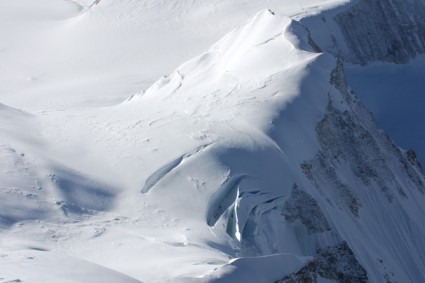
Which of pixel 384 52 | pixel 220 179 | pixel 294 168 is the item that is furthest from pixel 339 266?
pixel 384 52

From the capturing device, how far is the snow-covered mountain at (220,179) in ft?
36.5

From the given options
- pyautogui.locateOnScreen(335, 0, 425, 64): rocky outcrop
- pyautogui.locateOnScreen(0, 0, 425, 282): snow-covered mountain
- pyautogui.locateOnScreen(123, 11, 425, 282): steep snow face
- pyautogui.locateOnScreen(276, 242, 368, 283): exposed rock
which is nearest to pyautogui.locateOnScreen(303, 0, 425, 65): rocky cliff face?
pyautogui.locateOnScreen(335, 0, 425, 64): rocky outcrop

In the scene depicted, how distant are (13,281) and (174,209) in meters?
4.75

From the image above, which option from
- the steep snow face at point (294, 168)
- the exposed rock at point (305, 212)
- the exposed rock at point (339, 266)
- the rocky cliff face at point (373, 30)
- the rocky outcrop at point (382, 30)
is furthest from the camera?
the rocky outcrop at point (382, 30)

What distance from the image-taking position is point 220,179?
45.4 ft

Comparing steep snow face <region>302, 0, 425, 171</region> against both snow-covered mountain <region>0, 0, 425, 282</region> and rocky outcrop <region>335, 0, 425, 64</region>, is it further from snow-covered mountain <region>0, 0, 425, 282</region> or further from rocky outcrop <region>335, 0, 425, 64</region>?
snow-covered mountain <region>0, 0, 425, 282</region>

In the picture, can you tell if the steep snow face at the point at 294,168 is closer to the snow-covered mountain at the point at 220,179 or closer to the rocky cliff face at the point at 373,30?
the snow-covered mountain at the point at 220,179

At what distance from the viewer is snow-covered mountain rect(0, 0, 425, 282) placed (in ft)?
36.5

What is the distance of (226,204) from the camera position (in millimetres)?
13508

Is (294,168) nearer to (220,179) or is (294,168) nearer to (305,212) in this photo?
(305,212)

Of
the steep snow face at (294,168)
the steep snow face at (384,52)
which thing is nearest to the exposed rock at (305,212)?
the steep snow face at (294,168)

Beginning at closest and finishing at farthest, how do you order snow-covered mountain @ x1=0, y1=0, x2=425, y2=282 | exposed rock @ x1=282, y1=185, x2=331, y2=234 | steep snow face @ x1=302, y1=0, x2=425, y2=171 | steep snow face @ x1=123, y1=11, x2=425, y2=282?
snow-covered mountain @ x1=0, y1=0, x2=425, y2=282 < steep snow face @ x1=123, y1=11, x2=425, y2=282 < exposed rock @ x1=282, y1=185, x2=331, y2=234 < steep snow face @ x1=302, y1=0, x2=425, y2=171

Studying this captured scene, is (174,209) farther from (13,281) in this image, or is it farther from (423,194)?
(423,194)

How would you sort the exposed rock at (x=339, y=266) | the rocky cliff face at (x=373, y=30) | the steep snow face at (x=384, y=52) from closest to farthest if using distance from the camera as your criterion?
the exposed rock at (x=339, y=266), the steep snow face at (x=384, y=52), the rocky cliff face at (x=373, y=30)
